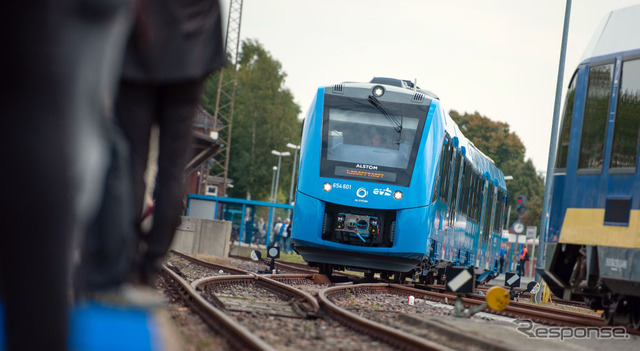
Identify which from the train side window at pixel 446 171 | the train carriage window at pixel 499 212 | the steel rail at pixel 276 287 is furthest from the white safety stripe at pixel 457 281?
the train carriage window at pixel 499 212

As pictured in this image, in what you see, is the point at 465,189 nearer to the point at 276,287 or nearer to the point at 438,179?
the point at 438,179

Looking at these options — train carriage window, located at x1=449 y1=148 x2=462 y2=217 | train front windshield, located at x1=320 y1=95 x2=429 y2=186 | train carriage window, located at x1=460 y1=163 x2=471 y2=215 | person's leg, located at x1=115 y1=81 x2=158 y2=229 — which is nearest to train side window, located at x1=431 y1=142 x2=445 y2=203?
train front windshield, located at x1=320 y1=95 x2=429 y2=186

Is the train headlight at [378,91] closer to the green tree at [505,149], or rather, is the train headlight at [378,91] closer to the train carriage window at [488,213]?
the train carriage window at [488,213]

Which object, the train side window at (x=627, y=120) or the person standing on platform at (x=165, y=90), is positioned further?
the train side window at (x=627, y=120)

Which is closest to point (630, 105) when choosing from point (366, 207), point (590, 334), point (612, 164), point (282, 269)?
point (612, 164)

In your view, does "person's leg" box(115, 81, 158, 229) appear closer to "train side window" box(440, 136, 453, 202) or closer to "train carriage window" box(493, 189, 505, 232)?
"train side window" box(440, 136, 453, 202)

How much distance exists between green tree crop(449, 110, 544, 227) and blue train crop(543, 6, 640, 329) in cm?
7008

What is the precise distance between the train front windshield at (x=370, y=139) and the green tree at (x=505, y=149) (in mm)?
65223

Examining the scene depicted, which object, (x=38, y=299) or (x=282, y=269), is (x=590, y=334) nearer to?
(x=38, y=299)

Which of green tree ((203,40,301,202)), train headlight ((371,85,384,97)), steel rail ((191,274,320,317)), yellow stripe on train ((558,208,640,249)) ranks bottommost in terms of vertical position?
steel rail ((191,274,320,317))

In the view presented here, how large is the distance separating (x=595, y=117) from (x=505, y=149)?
73.3 m

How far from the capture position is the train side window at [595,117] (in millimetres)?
9664

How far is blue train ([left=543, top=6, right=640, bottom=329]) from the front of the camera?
888cm

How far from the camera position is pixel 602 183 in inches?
370
